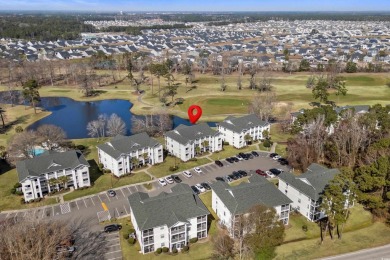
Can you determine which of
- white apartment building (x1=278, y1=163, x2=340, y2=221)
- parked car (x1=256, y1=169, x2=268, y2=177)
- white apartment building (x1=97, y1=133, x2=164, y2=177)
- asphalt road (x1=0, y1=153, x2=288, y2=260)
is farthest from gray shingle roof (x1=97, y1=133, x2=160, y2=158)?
white apartment building (x1=278, y1=163, x2=340, y2=221)

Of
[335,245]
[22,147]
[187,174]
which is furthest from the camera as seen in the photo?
[22,147]

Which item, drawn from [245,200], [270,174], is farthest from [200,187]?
[270,174]

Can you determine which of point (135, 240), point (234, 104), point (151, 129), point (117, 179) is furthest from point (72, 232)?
point (234, 104)

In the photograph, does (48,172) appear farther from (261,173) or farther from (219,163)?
(261,173)

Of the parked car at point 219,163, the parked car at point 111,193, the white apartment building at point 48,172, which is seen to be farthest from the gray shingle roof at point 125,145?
the parked car at point 219,163

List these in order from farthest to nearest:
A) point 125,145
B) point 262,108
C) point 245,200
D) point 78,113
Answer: point 78,113
point 262,108
point 125,145
point 245,200

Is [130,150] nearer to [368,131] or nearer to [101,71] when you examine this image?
[368,131]
